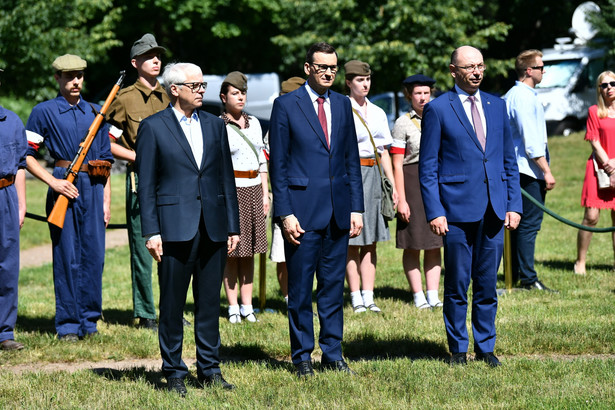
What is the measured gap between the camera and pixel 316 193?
20.3 ft

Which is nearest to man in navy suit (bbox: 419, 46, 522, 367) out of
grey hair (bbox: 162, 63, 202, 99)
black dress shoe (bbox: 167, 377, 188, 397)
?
grey hair (bbox: 162, 63, 202, 99)

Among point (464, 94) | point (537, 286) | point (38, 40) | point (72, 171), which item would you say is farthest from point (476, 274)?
point (38, 40)

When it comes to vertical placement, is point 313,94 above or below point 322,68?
below

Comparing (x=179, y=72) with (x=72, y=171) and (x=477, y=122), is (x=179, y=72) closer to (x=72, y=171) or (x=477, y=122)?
(x=477, y=122)

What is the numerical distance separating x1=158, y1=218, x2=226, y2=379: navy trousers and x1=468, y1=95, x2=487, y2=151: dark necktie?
199cm

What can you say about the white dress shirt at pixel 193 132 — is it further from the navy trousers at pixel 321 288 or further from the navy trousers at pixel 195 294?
the navy trousers at pixel 321 288

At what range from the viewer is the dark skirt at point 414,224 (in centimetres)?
874

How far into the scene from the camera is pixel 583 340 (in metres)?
7.09

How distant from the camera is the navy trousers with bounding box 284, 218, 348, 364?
626 cm

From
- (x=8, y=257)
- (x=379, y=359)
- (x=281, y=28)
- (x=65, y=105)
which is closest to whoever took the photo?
(x=379, y=359)

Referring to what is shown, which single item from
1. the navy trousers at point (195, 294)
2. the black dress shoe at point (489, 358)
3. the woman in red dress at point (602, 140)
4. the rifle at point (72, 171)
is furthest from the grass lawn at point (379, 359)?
the rifle at point (72, 171)

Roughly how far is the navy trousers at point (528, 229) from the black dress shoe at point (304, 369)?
156 inches

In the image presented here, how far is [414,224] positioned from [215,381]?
11.4 feet

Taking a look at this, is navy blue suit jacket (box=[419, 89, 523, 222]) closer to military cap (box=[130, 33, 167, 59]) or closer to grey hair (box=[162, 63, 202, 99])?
grey hair (box=[162, 63, 202, 99])
